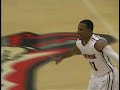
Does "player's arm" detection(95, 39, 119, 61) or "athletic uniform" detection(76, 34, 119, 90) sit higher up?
"player's arm" detection(95, 39, 119, 61)

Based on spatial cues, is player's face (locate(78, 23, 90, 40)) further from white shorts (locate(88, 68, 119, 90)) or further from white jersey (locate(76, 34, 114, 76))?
white shorts (locate(88, 68, 119, 90))

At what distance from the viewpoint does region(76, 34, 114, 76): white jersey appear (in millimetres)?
5312

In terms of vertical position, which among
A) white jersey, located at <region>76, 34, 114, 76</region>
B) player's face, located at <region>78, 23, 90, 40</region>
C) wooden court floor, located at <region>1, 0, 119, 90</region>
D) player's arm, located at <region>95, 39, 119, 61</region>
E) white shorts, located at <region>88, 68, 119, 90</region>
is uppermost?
player's face, located at <region>78, 23, 90, 40</region>

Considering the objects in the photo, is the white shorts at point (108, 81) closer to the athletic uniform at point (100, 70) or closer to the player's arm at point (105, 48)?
the athletic uniform at point (100, 70)

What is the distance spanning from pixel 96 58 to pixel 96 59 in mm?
15

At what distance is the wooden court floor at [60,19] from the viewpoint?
820 cm

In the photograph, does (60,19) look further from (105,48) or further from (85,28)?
(105,48)

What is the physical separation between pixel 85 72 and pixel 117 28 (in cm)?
319

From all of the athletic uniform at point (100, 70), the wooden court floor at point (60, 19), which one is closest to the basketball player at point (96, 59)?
the athletic uniform at point (100, 70)

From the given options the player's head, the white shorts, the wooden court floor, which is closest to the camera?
the player's head

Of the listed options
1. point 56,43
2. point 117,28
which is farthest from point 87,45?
point 117,28

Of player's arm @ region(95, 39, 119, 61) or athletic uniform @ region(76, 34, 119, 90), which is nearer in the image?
player's arm @ region(95, 39, 119, 61)

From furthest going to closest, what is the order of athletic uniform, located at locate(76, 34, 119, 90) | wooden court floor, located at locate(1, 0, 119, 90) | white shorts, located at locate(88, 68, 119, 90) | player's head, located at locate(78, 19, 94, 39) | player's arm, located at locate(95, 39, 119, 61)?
wooden court floor, located at locate(1, 0, 119, 90)
white shorts, located at locate(88, 68, 119, 90)
athletic uniform, located at locate(76, 34, 119, 90)
player's head, located at locate(78, 19, 94, 39)
player's arm, located at locate(95, 39, 119, 61)

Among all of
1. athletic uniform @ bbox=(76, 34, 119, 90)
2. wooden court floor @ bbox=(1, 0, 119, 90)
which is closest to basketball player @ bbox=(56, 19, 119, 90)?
athletic uniform @ bbox=(76, 34, 119, 90)
